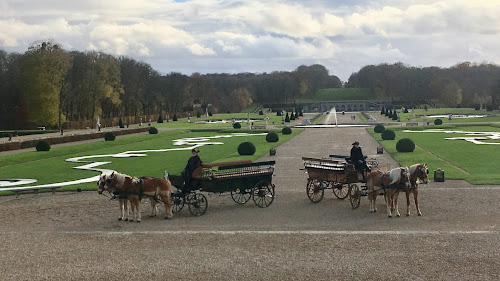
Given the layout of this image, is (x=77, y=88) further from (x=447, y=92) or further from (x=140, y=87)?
(x=447, y=92)

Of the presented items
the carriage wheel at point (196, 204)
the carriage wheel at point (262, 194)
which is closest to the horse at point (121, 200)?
the carriage wheel at point (196, 204)

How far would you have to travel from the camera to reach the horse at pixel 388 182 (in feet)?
49.6

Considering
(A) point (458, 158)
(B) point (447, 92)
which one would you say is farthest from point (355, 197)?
(B) point (447, 92)

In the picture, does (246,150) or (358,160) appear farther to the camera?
(246,150)

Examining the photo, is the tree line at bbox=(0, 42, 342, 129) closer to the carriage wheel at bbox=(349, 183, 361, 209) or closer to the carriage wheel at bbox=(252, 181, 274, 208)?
the carriage wheel at bbox=(252, 181, 274, 208)

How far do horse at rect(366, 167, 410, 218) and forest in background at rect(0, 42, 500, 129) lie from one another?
62.1m

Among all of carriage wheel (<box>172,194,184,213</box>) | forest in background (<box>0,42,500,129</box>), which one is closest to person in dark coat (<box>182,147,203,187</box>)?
carriage wheel (<box>172,194,184,213</box>)

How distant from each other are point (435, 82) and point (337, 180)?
5507 inches

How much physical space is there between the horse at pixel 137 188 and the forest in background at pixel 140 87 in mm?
59668

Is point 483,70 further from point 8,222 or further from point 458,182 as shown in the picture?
point 8,222

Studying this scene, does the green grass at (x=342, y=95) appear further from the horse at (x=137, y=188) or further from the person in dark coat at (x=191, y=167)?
the horse at (x=137, y=188)

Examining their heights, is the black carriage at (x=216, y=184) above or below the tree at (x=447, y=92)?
below

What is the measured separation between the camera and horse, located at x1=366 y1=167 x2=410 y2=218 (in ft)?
49.6

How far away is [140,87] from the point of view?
105500mm
